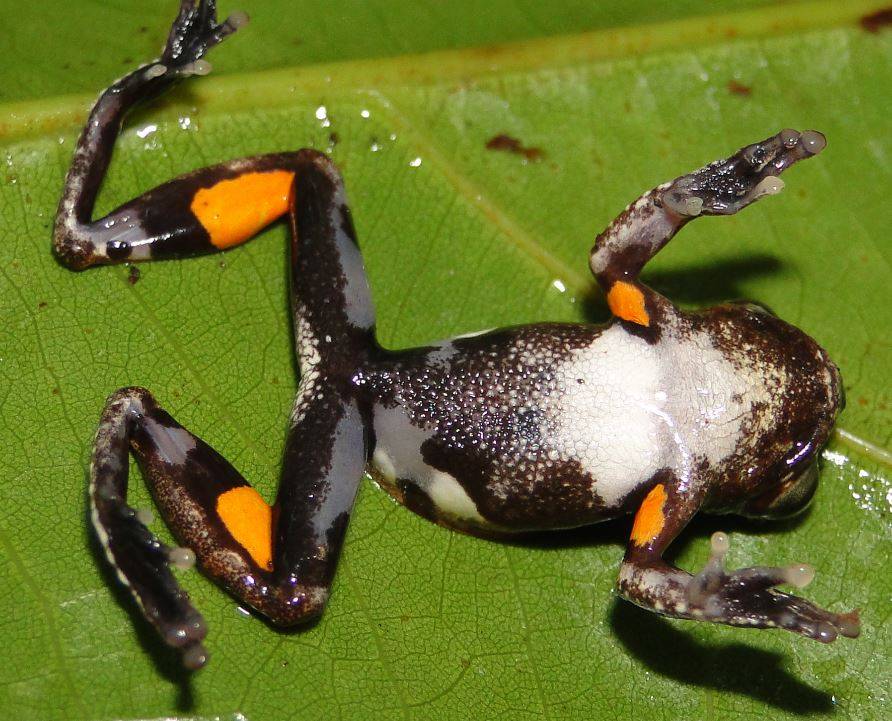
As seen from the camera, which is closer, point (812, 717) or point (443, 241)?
point (812, 717)

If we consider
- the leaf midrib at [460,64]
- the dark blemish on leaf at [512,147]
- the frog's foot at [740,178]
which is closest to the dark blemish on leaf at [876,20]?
the leaf midrib at [460,64]

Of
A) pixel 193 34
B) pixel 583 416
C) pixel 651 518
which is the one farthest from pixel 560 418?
pixel 193 34

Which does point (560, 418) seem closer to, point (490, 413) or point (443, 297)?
point (490, 413)

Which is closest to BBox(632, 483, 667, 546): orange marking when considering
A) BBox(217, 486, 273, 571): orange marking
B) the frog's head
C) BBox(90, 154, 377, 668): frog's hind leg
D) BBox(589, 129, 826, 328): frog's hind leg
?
the frog's head

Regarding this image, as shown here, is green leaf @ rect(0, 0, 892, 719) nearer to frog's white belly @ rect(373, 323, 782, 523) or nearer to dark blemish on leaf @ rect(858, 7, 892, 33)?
dark blemish on leaf @ rect(858, 7, 892, 33)

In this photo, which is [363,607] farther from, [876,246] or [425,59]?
[876,246]

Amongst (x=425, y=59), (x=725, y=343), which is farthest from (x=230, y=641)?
(x=425, y=59)

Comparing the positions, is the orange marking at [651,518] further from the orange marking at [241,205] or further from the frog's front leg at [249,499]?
the orange marking at [241,205]
